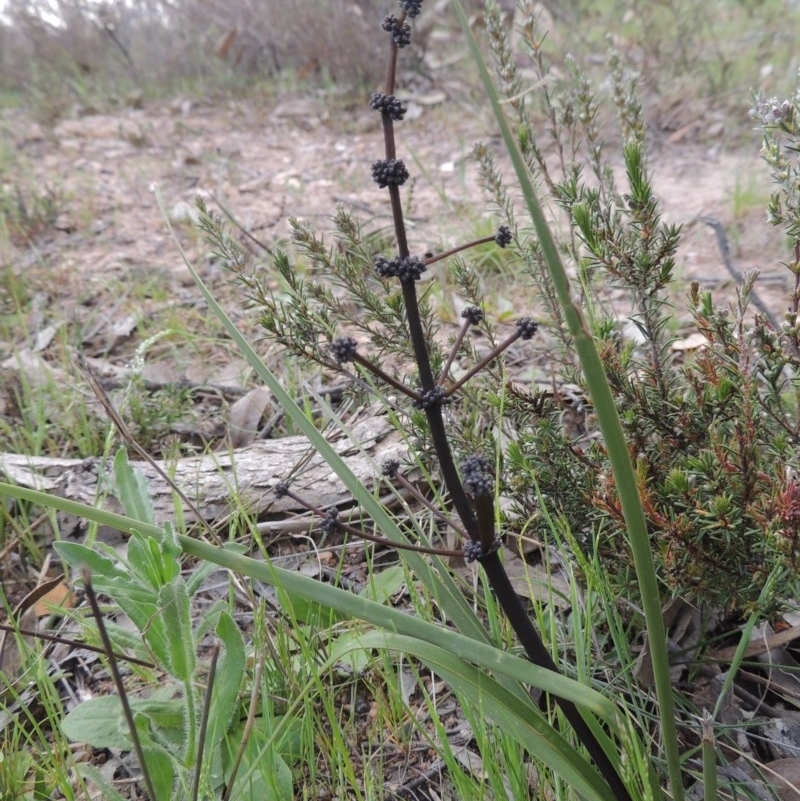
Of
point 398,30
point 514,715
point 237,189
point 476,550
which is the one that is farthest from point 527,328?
point 237,189

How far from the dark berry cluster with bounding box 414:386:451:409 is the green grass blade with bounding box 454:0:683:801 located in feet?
0.77

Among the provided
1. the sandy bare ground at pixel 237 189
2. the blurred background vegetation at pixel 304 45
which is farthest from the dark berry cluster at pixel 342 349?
the blurred background vegetation at pixel 304 45

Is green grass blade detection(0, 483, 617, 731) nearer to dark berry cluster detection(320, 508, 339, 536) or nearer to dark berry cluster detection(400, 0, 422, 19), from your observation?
dark berry cluster detection(320, 508, 339, 536)

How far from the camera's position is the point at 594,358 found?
2.35ft

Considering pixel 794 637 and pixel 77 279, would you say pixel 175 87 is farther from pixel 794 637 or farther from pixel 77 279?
pixel 794 637

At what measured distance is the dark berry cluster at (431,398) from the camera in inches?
36.0

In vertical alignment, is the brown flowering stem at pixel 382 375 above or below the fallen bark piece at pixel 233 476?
above

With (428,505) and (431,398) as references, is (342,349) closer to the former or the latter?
(431,398)

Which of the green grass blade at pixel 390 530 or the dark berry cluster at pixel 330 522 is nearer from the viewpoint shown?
the dark berry cluster at pixel 330 522

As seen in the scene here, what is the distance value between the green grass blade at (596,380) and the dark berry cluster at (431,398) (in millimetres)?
236

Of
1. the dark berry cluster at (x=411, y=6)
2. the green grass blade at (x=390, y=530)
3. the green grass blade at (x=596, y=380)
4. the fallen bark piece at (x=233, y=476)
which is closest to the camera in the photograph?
→ the green grass blade at (x=596, y=380)

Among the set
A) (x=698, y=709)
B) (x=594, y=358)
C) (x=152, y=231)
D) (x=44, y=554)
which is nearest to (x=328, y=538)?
(x=44, y=554)

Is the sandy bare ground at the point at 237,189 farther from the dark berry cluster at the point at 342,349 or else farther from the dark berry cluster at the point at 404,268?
the dark berry cluster at the point at 342,349

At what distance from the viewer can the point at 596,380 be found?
2.36 ft
